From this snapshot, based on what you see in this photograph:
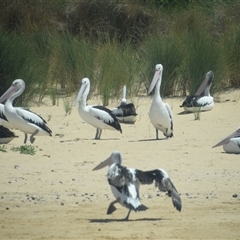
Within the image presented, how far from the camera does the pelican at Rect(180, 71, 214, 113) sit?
1590cm

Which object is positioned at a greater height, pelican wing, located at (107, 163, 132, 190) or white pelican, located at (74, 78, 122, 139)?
white pelican, located at (74, 78, 122, 139)

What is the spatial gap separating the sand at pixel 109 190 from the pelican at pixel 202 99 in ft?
4.90

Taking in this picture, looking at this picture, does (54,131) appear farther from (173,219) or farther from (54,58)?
(173,219)

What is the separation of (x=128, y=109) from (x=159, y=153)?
3.58m

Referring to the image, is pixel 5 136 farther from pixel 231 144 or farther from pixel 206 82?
pixel 206 82

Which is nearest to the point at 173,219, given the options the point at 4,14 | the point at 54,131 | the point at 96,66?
the point at 54,131

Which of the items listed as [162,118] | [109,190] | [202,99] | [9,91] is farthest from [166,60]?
[109,190]

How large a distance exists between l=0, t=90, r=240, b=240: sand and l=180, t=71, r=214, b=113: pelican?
1492 mm

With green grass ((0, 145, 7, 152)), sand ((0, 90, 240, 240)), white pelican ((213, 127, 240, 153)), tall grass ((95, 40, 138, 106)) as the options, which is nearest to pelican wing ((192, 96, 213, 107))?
sand ((0, 90, 240, 240))

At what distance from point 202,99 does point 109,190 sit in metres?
7.19

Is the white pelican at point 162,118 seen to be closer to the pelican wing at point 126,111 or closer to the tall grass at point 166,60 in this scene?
the pelican wing at point 126,111

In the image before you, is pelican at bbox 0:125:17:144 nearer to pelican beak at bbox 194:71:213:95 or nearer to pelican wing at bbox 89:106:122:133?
pelican wing at bbox 89:106:122:133

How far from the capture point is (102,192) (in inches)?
359

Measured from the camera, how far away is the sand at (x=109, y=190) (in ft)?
25.1
